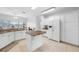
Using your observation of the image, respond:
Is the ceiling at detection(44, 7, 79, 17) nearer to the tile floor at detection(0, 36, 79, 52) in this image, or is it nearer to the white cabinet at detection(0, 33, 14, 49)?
the tile floor at detection(0, 36, 79, 52)

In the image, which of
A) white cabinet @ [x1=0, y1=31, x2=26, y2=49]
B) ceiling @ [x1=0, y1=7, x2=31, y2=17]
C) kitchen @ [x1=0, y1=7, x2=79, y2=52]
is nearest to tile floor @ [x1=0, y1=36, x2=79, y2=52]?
kitchen @ [x1=0, y1=7, x2=79, y2=52]

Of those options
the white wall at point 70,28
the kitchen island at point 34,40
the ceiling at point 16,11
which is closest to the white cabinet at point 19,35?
the kitchen island at point 34,40

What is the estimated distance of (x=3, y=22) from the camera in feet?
4.46

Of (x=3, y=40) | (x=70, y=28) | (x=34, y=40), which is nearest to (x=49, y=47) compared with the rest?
(x=34, y=40)

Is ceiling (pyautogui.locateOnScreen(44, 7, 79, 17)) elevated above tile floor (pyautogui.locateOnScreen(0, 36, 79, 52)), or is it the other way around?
ceiling (pyautogui.locateOnScreen(44, 7, 79, 17))

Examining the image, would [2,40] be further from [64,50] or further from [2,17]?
[64,50]

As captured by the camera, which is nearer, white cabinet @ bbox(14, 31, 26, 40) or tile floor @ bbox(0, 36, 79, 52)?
tile floor @ bbox(0, 36, 79, 52)

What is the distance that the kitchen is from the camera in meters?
1.37

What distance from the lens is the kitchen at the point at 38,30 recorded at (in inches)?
53.8

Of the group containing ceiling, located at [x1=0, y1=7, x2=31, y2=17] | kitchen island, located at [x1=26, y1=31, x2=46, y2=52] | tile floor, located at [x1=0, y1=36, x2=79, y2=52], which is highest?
ceiling, located at [x1=0, y1=7, x2=31, y2=17]

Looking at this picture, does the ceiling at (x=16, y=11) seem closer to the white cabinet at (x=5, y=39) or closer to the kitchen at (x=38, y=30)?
the kitchen at (x=38, y=30)
